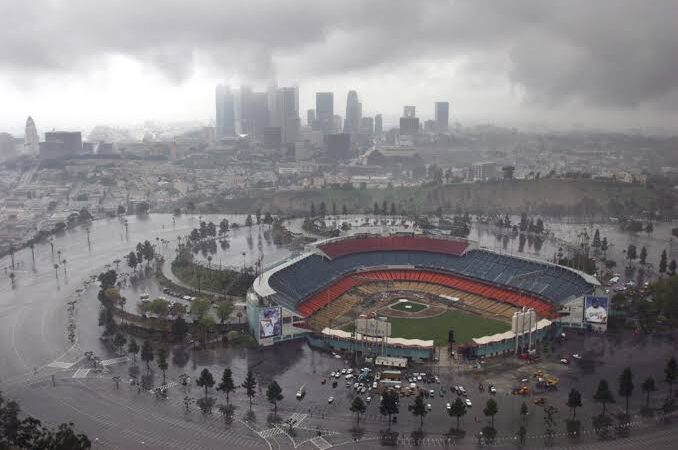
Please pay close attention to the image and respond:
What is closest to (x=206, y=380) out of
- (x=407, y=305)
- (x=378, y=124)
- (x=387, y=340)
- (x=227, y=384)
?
(x=227, y=384)

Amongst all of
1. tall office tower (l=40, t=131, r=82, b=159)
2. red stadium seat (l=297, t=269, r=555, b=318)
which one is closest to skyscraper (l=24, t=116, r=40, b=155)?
tall office tower (l=40, t=131, r=82, b=159)

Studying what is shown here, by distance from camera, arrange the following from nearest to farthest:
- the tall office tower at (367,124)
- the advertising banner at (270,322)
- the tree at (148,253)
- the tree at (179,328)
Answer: the advertising banner at (270,322) < the tree at (179,328) < the tree at (148,253) < the tall office tower at (367,124)

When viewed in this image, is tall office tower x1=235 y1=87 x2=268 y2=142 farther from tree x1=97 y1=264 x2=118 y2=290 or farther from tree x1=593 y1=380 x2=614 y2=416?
tree x1=593 y1=380 x2=614 y2=416

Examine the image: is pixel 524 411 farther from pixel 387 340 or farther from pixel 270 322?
pixel 270 322

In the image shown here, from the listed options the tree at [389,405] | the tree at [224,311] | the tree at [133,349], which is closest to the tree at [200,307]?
the tree at [224,311]

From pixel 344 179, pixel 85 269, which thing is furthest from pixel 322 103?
pixel 85 269

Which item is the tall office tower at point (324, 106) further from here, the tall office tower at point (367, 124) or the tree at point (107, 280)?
the tree at point (107, 280)

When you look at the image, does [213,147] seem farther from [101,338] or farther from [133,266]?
[101,338]
